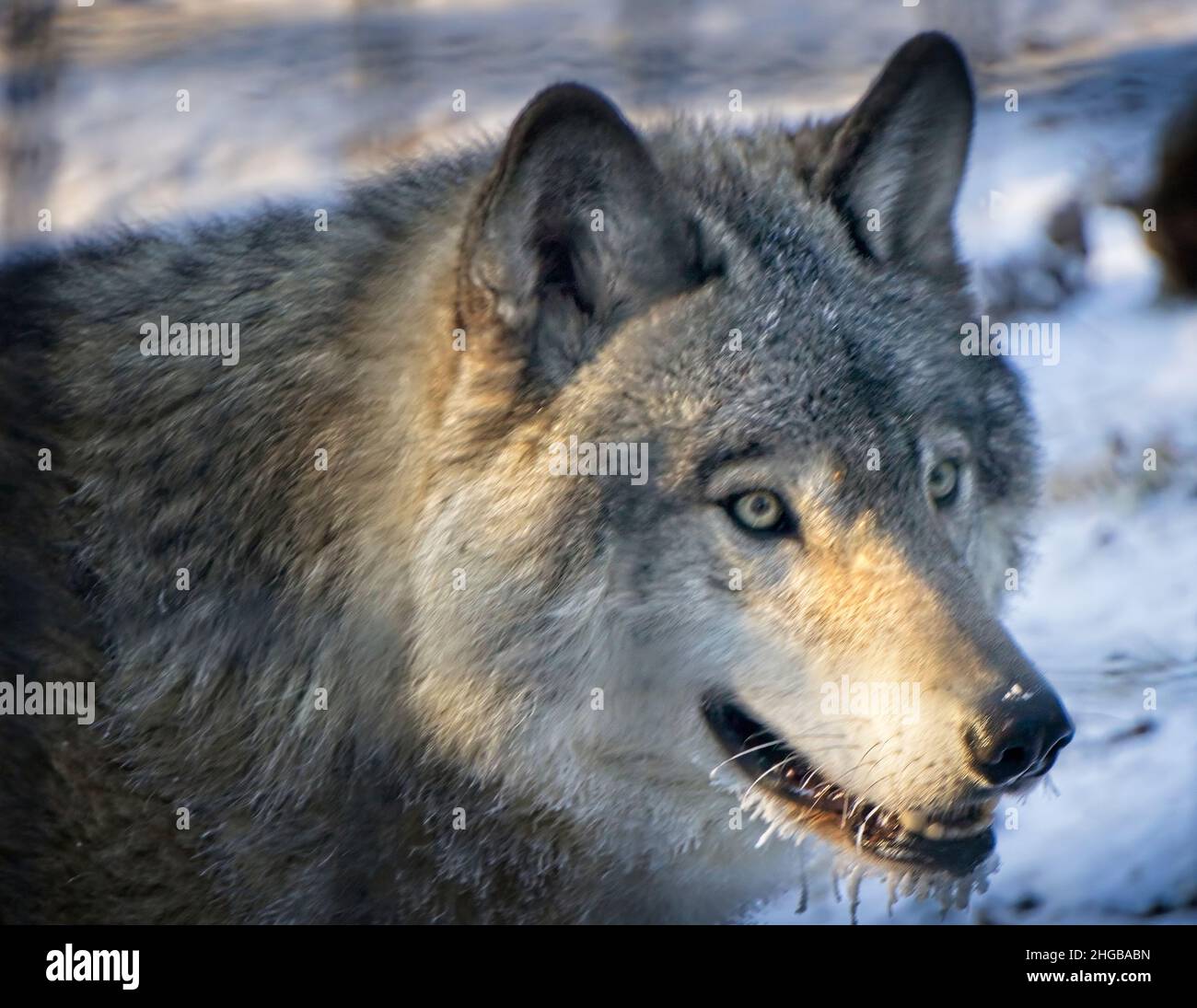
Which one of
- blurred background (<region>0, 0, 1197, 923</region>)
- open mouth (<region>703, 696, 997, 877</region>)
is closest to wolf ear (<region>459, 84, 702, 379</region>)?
blurred background (<region>0, 0, 1197, 923</region>)

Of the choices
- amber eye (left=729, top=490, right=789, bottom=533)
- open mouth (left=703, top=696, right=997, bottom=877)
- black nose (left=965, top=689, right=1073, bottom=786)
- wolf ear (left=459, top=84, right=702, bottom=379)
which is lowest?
open mouth (left=703, top=696, right=997, bottom=877)

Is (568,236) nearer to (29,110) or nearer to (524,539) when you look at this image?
(524,539)

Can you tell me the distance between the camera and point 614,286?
85.0 inches

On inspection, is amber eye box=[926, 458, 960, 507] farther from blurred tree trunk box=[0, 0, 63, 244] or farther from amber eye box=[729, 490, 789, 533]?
blurred tree trunk box=[0, 0, 63, 244]

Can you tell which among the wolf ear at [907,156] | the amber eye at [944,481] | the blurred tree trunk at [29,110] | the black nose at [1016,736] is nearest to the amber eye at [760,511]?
the amber eye at [944,481]

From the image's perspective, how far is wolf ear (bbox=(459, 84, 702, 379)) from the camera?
2068 millimetres

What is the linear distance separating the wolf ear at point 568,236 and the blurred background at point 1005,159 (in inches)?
19.2

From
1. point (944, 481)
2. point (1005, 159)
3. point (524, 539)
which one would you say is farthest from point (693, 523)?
point (1005, 159)

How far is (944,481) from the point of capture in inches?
90.0

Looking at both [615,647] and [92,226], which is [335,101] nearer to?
[92,226]

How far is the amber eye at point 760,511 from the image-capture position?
6.92ft

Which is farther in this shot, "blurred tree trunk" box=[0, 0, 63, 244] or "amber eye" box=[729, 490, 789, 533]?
"blurred tree trunk" box=[0, 0, 63, 244]

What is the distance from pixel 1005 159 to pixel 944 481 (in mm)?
995

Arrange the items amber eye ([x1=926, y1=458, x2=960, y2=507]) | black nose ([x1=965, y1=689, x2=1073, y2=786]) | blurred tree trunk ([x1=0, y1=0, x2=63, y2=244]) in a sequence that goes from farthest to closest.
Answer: blurred tree trunk ([x1=0, y1=0, x2=63, y2=244]) → amber eye ([x1=926, y1=458, x2=960, y2=507]) → black nose ([x1=965, y1=689, x2=1073, y2=786])
